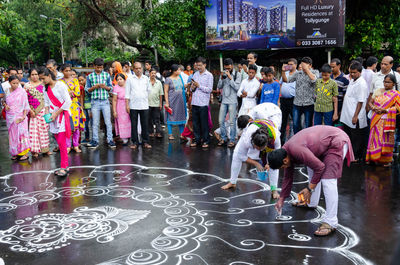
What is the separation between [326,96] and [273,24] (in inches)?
288

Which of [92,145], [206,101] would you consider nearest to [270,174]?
[206,101]

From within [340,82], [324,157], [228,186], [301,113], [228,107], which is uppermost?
[340,82]

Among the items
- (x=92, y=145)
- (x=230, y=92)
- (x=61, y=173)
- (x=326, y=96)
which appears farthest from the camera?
(x=92, y=145)

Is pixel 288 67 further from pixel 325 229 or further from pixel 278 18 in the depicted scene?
pixel 278 18

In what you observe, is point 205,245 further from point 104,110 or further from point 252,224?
point 104,110

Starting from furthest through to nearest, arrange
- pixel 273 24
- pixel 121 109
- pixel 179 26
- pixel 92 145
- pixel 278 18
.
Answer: pixel 179 26 → pixel 273 24 → pixel 278 18 → pixel 121 109 → pixel 92 145

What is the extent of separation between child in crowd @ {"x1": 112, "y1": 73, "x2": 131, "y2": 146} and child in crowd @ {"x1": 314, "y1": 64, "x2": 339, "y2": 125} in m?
3.96

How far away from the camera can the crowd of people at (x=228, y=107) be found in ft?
19.3

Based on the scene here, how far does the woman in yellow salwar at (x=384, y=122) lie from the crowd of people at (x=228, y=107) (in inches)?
0.6

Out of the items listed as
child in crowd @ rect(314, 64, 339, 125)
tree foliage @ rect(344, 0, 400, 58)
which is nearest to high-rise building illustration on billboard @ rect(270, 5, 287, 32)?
tree foliage @ rect(344, 0, 400, 58)

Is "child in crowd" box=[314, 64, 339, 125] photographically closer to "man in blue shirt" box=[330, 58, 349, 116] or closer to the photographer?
"man in blue shirt" box=[330, 58, 349, 116]

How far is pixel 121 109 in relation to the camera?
8078 millimetres

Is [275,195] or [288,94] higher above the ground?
[288,94]

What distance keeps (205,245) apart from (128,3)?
17.4 metres
